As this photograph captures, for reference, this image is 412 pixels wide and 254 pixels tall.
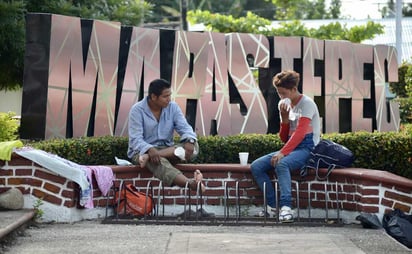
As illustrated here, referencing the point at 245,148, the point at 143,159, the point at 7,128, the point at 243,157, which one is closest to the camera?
the point at 143,159

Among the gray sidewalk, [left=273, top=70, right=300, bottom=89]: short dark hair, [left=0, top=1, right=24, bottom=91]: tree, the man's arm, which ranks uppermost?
[left=0, top=1, right=24, bottom=91]: tree

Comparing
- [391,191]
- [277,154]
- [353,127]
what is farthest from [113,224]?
[353,127]

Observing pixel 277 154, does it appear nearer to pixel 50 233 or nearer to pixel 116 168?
pixel 116 168

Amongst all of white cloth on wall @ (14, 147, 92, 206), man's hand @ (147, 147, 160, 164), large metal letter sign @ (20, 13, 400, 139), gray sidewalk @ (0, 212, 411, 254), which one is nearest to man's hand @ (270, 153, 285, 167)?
gray sidewalk @ (0, 212, 411, 254)

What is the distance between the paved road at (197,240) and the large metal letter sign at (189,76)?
2.76m

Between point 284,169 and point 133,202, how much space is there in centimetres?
166

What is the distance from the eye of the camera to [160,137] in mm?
8891

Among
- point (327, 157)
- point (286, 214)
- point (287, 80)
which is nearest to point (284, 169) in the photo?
point (286, 214)

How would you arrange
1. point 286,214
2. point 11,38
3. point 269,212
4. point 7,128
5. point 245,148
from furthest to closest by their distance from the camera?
point 11,38 → point 245,148 → point 7,128 → point 269,212 → point 286,214

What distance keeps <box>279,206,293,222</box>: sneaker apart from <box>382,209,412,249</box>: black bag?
3.20 ft

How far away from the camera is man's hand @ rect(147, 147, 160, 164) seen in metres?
8.59

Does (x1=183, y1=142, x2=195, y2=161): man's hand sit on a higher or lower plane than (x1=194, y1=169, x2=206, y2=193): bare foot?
higher

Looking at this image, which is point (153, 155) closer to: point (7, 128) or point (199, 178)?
point (199, 178)

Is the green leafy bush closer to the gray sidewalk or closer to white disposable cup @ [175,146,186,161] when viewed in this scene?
the gray sidewalk
